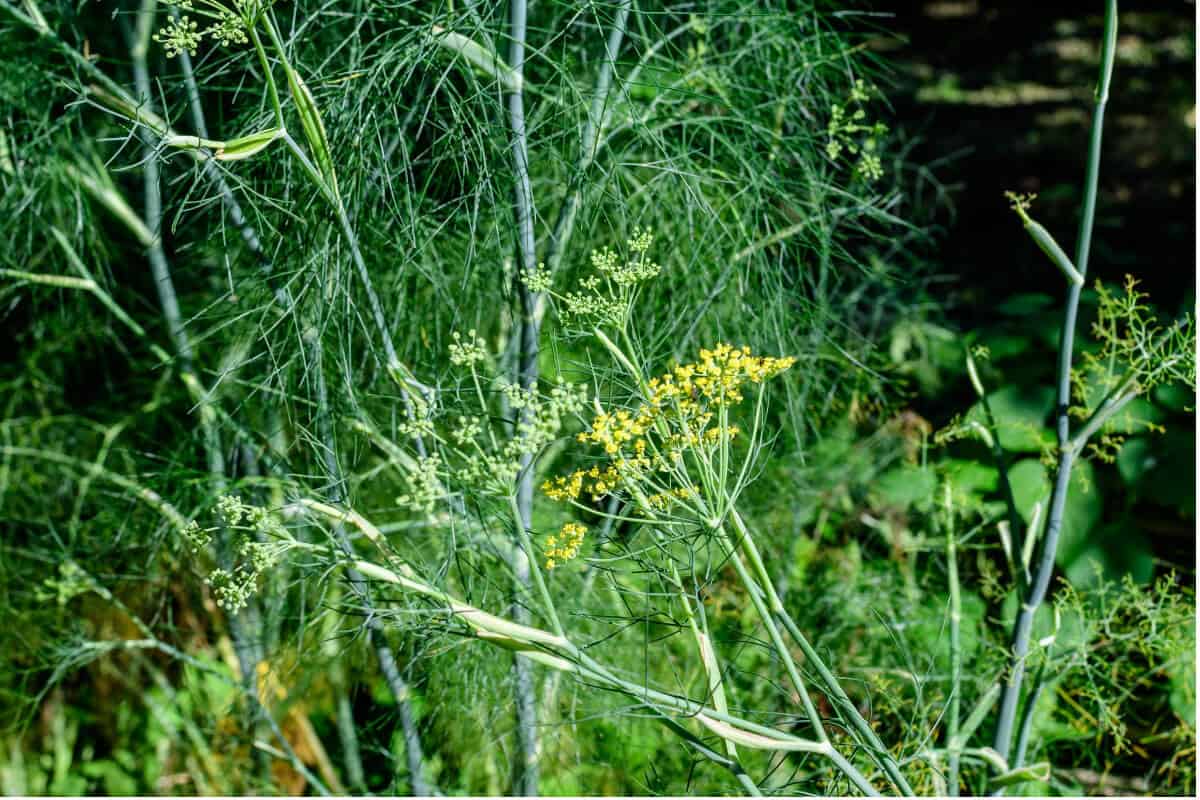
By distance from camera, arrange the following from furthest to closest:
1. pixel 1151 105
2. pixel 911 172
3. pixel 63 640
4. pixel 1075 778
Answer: pixel 1151 105 → pixel 911 172 → pixel 63 640 → pixel 1075 778

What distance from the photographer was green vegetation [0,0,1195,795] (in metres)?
1.10

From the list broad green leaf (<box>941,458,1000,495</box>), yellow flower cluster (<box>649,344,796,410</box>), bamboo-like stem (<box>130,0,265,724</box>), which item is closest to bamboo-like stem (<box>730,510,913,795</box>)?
yellow flower cluster (<box>649,344,796,410</box>)

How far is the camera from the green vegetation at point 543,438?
3.60 ft

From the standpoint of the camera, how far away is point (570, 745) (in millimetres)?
2002

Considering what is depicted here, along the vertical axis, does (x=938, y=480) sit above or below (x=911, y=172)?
below

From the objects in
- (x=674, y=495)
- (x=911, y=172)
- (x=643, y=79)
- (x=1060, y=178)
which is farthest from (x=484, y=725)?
(x=1060, y=178)

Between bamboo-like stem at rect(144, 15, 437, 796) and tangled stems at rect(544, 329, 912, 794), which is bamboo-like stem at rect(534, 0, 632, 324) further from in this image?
tangled stems at rect(544, 329, 912, 794)

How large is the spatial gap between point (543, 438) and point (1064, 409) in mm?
714

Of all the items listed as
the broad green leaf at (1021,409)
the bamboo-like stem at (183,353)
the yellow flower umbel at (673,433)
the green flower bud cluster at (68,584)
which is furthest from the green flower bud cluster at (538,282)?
the broad green leaf at (1021,409)

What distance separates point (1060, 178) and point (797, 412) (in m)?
2.67

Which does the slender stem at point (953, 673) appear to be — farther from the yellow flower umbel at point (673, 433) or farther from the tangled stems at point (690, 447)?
the yellow flower umbel at point (673, 433)

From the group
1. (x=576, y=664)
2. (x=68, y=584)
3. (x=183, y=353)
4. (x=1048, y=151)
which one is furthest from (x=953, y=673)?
(x=1048, y=151)

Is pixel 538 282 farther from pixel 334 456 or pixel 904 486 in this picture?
pixel 904 486

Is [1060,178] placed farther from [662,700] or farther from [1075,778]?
[662,700]
